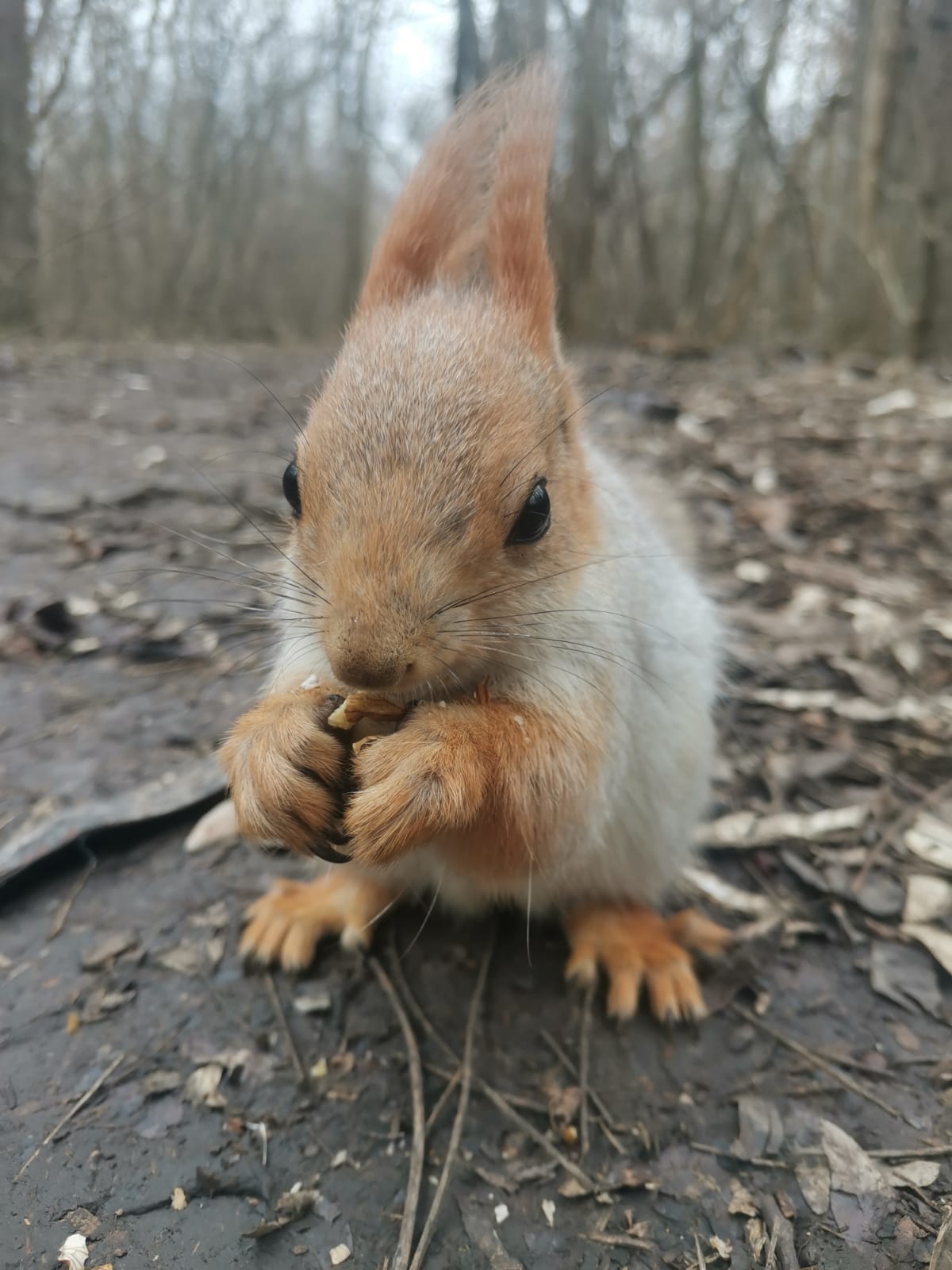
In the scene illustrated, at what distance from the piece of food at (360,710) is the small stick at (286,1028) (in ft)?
2.47

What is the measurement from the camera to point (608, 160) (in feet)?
30.1

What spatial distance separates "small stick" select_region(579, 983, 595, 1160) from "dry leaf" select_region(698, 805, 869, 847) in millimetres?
675

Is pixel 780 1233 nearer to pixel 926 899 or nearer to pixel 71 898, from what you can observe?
pixel 926 899

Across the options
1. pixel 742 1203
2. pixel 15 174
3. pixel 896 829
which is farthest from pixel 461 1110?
pixel 15 174

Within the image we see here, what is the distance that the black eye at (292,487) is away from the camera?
59.5 inches

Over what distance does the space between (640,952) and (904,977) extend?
63 centimetres

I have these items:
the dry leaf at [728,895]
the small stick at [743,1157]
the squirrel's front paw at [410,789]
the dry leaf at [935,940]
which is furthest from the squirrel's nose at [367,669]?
the dry leaf at [935,940]

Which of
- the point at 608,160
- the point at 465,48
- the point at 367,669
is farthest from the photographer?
the point at 608,160

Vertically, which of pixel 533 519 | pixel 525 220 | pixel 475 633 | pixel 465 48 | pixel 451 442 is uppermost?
pixel 465 48

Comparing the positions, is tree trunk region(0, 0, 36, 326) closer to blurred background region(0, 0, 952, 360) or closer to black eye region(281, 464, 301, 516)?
blurred background region(0, 0, 952, 360)

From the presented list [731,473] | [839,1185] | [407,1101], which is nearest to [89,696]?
[407,1101]

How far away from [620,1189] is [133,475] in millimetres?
3958

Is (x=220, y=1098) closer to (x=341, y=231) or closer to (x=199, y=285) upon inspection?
(x=199, y=285)

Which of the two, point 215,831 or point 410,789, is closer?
point 410,789
